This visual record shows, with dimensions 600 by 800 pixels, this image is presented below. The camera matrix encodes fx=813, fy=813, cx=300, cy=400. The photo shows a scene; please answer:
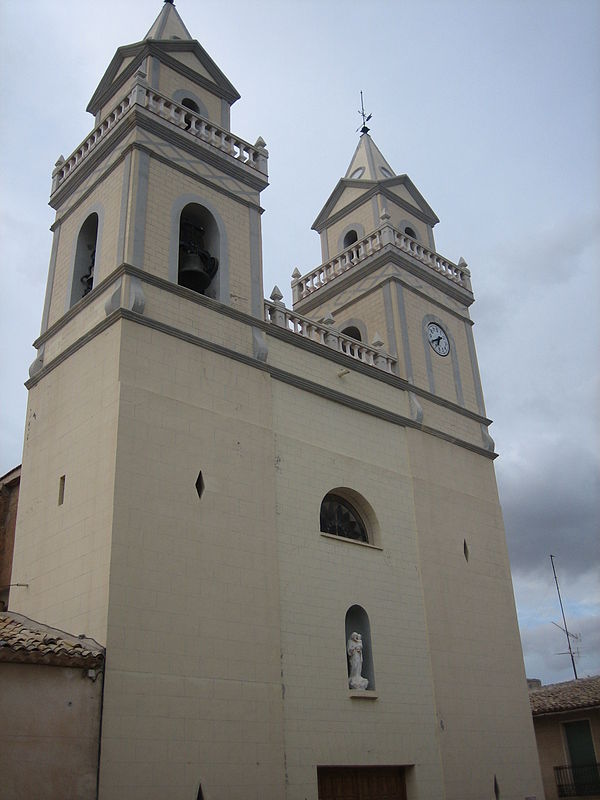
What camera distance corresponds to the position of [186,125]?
18000 mm

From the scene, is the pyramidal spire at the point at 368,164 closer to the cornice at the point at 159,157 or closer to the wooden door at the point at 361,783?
the cornice at the point at 159,157

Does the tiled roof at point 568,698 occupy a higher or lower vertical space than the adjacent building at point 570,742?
higher

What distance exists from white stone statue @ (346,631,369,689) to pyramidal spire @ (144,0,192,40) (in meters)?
15.1

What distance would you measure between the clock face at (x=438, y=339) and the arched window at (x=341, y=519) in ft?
21.1

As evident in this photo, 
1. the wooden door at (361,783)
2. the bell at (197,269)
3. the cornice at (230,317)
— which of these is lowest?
the wooden door at (361,783)

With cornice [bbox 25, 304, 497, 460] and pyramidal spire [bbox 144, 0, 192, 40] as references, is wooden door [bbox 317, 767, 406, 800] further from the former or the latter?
pyramidal spire [bbox 144, 0, 192, 40]

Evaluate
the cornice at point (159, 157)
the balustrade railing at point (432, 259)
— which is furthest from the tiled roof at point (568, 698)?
the cornice at point (159, 157)

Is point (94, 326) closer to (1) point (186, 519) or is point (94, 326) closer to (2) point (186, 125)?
(1) point (186, 519)

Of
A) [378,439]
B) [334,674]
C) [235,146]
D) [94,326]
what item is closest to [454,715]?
[334,674]

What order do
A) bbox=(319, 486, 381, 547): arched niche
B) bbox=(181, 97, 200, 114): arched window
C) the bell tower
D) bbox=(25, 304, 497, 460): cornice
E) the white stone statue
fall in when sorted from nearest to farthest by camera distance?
bbox=(25, 304, 497, 460): cornice, the white stone statue, the bell tower, bbox=(319, 486, 381, 547): arched niche, bbox=(181, 97, 200, 114): arched window

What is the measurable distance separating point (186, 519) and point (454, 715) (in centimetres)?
758

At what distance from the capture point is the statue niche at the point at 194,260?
17078 mm

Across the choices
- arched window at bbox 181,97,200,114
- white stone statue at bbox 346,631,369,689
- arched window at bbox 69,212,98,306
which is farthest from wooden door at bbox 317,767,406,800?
arched window at bbox 181,97,200,114

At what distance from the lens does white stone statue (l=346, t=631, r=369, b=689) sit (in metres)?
15.6
